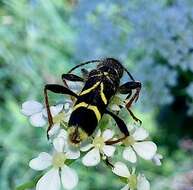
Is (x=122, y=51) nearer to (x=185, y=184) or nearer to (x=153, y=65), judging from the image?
(x=153, y=65)

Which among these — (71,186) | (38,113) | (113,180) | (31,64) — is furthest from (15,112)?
(71,186)

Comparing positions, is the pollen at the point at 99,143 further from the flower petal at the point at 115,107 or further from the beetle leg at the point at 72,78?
the beetle leg at the point at 72,78

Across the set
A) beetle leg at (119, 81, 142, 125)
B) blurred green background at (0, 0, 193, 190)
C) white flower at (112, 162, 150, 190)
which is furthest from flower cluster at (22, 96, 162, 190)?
blurred green background at (0, 0, 193, 190)

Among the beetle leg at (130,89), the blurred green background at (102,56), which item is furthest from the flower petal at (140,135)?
the blurred green background at (102,56)

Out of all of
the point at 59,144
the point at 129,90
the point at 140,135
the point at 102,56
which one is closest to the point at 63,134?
the point at 59,144

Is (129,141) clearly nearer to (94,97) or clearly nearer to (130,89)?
(94,97)
